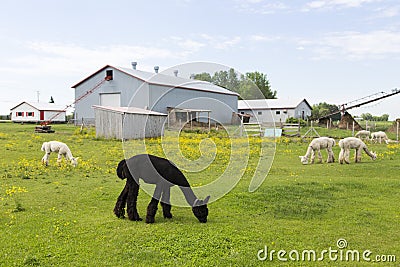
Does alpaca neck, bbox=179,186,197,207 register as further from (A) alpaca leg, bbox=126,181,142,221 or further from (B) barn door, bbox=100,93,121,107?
(B) barn door, bbox=100,93,121,107

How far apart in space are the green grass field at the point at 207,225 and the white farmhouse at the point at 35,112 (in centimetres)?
6874

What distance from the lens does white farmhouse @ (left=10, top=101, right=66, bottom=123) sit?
3241 inches

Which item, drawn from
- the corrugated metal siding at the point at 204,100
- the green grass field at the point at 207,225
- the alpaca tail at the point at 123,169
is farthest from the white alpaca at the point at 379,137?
the alpaca tail at the point at 123,169

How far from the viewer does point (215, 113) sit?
13.0 m

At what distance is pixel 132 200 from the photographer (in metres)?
10.1

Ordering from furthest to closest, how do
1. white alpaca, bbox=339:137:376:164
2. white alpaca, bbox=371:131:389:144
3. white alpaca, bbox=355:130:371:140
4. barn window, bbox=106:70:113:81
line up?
barn window, bbox=106:70:113:81 → white alpaca, bbox=355:130:371:140 → white alpaca, bbox=371:131:389:144 → white alpaca, bbox=339:137:376:164

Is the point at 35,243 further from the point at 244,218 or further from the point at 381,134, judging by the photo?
the point at 381,134

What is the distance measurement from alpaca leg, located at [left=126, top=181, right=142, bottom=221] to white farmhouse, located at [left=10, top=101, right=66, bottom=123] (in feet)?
247

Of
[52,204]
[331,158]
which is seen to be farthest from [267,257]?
[331,158]

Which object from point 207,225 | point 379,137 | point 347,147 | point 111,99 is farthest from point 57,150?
point 111,99

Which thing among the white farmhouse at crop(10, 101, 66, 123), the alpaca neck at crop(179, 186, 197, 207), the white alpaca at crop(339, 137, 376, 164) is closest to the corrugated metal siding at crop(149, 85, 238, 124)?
the alpaca neck at crop(179, 186, 197, 207)

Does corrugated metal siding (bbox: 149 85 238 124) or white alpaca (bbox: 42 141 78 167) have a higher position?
corrugated metal siding (bbox: 149 85 238 124)

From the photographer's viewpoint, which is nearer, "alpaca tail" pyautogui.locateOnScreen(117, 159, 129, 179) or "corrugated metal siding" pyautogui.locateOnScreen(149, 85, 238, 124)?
"alpaca tail" pyautogui.locateOnScreen(117, 159, 129, 179)

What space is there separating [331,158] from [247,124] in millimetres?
9218
